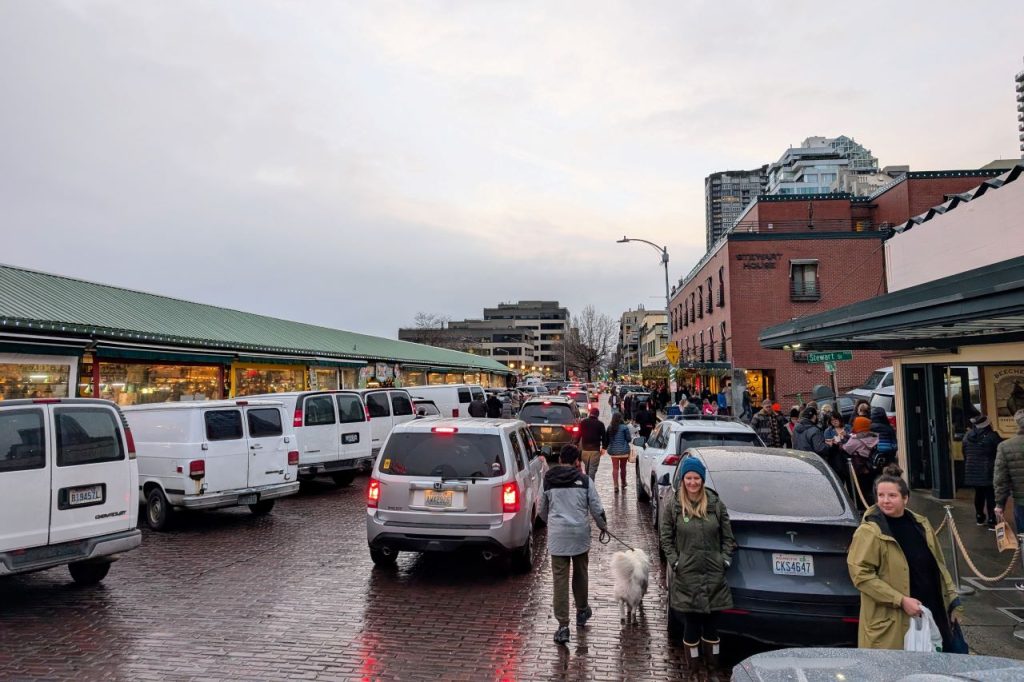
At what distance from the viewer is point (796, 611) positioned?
5066mm

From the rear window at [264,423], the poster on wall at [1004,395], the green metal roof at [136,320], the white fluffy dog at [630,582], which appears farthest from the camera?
the green metal roof at [136,320]

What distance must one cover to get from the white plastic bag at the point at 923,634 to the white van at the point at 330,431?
11.8m

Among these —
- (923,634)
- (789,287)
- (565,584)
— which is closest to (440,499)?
(565,584)

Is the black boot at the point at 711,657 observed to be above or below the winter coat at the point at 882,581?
below

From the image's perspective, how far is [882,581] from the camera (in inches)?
159

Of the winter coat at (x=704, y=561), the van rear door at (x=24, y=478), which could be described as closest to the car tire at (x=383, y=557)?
the van rear door at (x=24, y=478)

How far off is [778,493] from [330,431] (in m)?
10.5

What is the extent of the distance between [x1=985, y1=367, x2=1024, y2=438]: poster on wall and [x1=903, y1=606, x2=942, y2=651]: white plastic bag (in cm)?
1086

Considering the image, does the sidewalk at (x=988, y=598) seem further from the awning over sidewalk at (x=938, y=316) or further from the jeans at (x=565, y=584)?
the jeans at (x=565, y=584)

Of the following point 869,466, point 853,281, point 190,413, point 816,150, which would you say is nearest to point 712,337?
point 853,281

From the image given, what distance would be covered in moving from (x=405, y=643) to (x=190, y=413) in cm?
644

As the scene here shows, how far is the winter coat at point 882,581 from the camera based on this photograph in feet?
13.1

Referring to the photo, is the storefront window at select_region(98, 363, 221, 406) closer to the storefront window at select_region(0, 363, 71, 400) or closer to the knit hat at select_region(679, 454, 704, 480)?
the storefront window at select_region(0, 363, 71, 400)

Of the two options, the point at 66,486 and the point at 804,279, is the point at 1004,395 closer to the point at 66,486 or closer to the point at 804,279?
the point at 66,486
